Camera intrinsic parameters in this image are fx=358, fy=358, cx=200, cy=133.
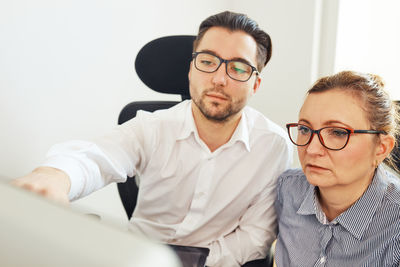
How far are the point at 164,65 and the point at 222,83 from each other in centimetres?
32

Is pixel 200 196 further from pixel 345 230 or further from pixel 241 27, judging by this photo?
pixel 241 27

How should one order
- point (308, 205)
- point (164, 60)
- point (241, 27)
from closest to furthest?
point (308, 205) → point (241, 27) → point (164, 60)

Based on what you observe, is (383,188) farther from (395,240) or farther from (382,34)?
(382,34)

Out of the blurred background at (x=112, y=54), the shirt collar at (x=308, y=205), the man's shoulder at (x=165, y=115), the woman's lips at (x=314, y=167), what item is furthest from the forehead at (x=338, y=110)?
the blurred background at (x=112, y=54)

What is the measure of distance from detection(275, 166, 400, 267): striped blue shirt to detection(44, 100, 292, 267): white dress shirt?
0.41 ft

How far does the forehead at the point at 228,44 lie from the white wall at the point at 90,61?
701 millimetres

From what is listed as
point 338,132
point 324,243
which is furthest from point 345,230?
point 338,132

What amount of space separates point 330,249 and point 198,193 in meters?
0.48

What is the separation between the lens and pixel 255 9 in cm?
260

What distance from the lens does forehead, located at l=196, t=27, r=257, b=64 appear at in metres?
1.25

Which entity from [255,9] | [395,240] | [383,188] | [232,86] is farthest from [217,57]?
[255,9]

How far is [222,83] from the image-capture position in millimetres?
1225

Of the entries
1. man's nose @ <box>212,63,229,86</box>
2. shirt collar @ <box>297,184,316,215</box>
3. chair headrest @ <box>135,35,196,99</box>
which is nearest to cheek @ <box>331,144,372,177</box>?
shirt collar @ <box>297,184,316,215</box>

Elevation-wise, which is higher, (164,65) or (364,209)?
(164,65)
